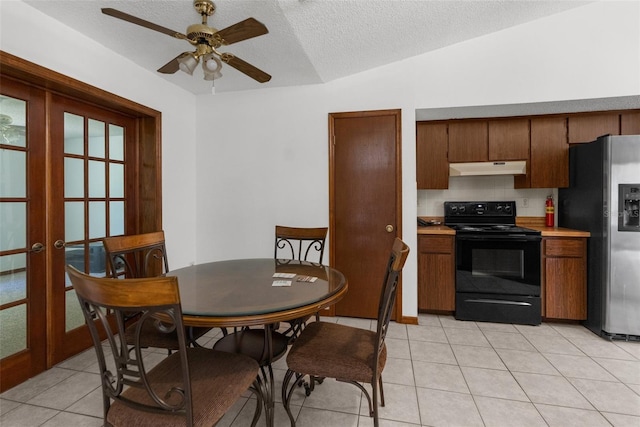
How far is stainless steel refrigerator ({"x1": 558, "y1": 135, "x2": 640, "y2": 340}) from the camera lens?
256 centimetres

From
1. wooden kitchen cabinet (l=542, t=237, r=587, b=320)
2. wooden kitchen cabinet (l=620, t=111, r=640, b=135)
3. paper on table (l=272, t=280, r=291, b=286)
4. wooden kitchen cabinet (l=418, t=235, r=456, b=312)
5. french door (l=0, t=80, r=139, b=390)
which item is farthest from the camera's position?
wooden kitchen cabinet (l=418, t=235, r=456, b=312)

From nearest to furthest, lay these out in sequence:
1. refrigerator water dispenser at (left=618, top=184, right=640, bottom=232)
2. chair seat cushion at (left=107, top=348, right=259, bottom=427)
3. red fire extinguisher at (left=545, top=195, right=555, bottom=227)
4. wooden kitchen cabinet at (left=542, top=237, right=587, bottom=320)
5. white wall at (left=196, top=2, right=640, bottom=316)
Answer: chair seat cushion at (left=107, top=348, right=259, bottom=427), refrigerator water dispenser at (left=618, top=184, right=640, bottom=232), white wall at (left=196, top=2, right=640, bottom=316), wooden kitchen cabinet at (left=542, top=237, right=587, bottom=320), red fire extinguisher at (left=545, top=195, right=555, bottom=227)

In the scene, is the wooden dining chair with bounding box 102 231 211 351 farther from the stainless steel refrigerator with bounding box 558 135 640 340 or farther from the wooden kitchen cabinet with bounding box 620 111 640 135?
the wooden kitchen cabinet with bounding box 620 111 640 135

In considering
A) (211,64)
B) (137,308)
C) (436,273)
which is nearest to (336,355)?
(137,308)

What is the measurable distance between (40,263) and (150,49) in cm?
186

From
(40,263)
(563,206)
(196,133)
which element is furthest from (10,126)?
(563,206)

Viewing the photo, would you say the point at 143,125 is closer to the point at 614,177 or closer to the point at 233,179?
the point at 233,179

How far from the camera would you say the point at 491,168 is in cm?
325

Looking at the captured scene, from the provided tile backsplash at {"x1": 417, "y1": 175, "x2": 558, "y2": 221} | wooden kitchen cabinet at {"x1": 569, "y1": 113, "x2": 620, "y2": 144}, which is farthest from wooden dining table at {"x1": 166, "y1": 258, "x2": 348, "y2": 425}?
wooden kitchen cabinet at {"x1": 569, "y1": 113, "x2": 620, "y2": 144}

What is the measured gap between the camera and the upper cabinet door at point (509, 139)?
3205 millimetres

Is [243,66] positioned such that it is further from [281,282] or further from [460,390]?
[460,390]

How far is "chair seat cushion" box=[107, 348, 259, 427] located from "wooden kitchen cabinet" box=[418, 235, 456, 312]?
7.37ft

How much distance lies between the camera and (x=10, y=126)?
202 centimetres

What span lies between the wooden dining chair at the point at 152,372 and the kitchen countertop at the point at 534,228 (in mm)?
2341
